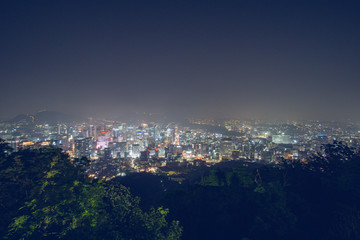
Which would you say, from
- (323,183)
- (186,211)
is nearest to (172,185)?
(186,211)

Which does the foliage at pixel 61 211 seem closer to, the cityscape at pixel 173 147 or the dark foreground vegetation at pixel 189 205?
the dark foreground vegetation at pixel 189 205

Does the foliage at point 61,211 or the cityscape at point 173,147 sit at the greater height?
the foliage at point 61,211

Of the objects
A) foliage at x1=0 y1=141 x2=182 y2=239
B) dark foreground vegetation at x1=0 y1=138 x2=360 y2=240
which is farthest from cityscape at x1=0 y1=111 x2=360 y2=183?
foliage at x1=0 y1=141 x2=182 y2=239

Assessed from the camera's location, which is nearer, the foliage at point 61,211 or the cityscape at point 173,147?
the foliage at point 61,211

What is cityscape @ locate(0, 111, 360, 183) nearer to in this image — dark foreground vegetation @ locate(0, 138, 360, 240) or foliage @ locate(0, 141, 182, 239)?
dark foreground vegetation @ locate(0, 138, 360, 240)

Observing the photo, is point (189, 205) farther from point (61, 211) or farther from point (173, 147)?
point (173, 147)

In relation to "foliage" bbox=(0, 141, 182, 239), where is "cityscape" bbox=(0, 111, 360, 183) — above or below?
below

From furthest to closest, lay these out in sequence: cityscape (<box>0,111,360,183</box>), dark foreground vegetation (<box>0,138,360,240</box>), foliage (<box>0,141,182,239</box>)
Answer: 1. cityscape (<box>0,111,360,183</box>)
2. dark foreground vegetation (<box>0,138,360,240</box>)
3. foliage (<box>0,141,182,239</box>)

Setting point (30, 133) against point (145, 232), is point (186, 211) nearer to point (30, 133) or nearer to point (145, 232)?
point (145, 232)

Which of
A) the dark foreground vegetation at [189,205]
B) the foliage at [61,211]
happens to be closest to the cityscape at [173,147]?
the dark foreground vegetation at [189,205]
